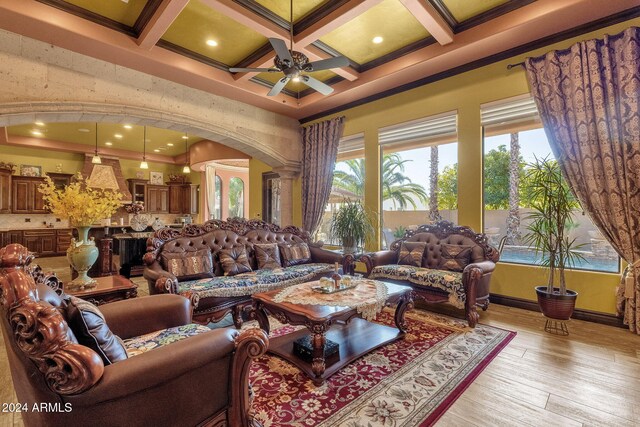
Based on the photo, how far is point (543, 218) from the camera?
3.29 metres

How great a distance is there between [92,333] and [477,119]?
4.79m

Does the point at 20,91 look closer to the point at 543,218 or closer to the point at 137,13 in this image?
the point at 137,13

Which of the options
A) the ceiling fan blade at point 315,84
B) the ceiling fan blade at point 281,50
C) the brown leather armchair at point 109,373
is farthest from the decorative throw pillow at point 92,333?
the ceiling fan blade at point 315,84

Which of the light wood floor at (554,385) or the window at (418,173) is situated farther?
the window at (418,173)

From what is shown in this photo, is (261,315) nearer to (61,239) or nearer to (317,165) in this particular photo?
(317,165)

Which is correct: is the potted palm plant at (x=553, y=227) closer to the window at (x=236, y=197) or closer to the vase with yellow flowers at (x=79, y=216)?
the vase with yellow flowers at (x=79, y=216)

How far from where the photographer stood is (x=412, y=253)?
13.8 ft

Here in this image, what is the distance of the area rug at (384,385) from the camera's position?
5.94ft

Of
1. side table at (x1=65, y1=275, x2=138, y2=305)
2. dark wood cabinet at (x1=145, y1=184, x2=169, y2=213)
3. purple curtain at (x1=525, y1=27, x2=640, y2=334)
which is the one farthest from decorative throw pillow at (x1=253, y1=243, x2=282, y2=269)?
dark wood cabinet at (x1=145, y1=184, x2=169, y2=213)

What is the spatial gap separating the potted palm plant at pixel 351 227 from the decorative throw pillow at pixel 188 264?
2249 mm

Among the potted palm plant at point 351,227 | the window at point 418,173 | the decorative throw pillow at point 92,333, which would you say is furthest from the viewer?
the potted palm plant at point 351,227

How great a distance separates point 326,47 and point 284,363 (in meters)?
4.07

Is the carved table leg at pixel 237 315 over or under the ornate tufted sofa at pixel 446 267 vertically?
under

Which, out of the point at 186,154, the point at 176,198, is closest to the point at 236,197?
the point at 176,198
